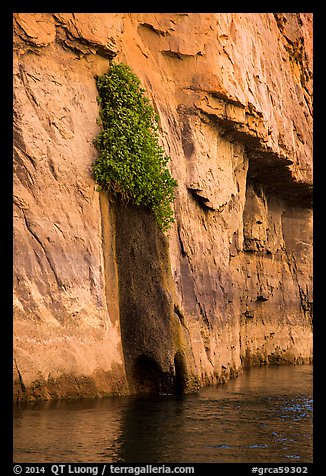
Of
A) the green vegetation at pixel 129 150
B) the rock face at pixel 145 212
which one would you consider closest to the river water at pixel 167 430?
the rock face at pixel 145 212

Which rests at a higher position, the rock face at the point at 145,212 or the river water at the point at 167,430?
the rock face at the point at 145,212

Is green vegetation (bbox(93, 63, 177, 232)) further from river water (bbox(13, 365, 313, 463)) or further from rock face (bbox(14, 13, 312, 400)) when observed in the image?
river water (bbox(13, 365, 313, 463))

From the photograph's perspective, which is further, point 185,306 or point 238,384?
point 238,384

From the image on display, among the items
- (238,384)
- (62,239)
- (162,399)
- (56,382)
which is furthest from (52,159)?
(238,384)

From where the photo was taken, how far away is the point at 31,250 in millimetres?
13633

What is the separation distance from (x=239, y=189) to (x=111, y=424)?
540 inches

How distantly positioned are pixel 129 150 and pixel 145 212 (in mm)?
1364

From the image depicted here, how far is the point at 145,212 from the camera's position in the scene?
53.5 feet

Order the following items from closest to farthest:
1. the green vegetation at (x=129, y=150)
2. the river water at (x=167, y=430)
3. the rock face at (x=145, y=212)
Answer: the river water at (x=167, y=430)
the rock face at (x=145, y=212)
the green vegetation at (x=129, y=150)

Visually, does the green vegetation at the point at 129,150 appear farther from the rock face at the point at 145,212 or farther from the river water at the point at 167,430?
the river water at the point at 167,430

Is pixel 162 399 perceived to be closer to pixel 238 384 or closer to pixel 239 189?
pixel 238 384

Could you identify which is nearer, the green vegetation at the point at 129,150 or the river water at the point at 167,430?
the river water at the point at 167,430

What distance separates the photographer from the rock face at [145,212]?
13891 mm

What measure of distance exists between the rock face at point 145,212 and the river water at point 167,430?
3.31 ft
